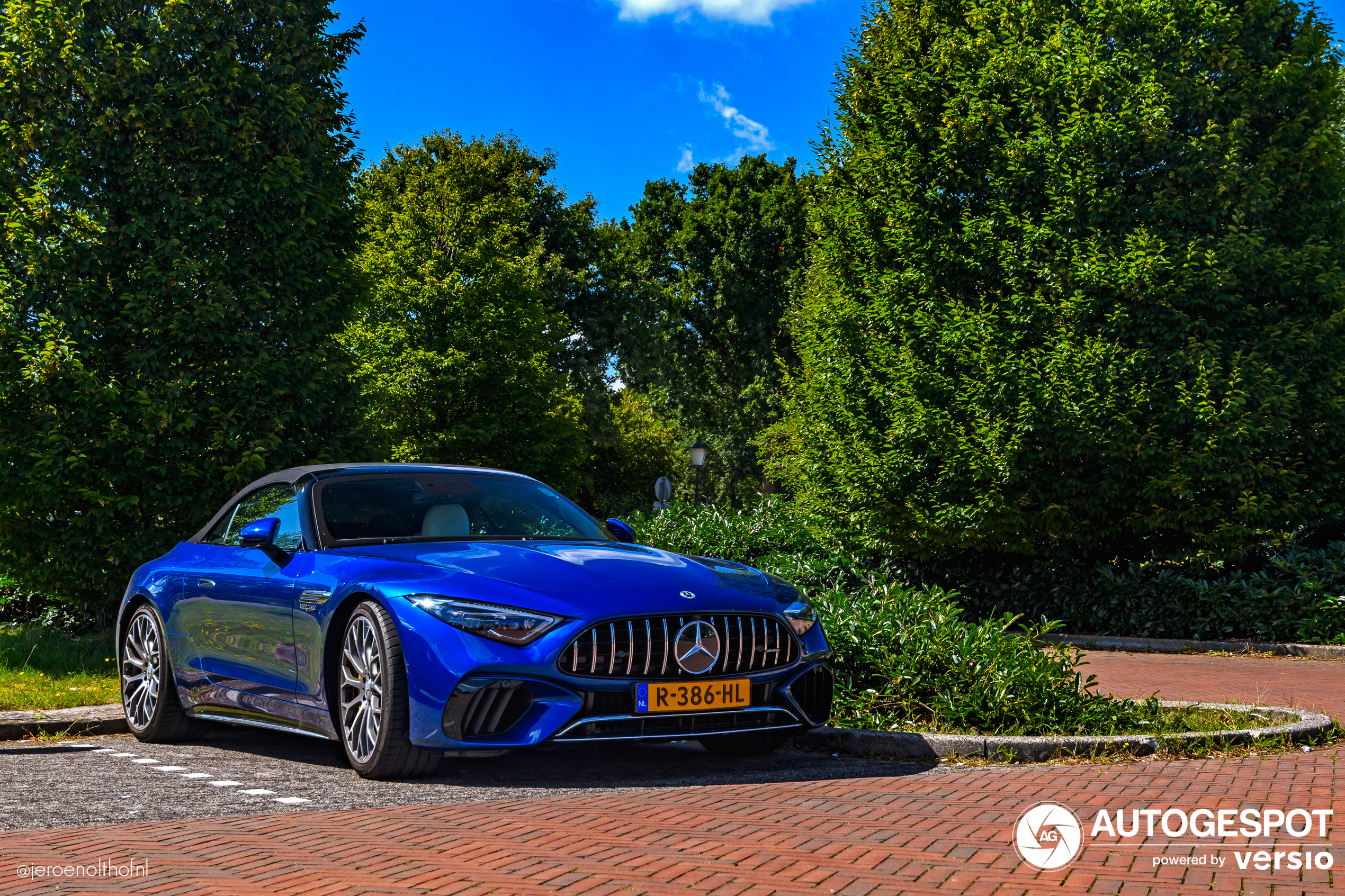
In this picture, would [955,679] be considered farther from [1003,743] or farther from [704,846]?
[704,846]

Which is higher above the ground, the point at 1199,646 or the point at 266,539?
the point at 266,539

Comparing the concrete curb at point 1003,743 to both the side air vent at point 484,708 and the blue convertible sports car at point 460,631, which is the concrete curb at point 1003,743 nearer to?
the blue convertible sports car at point 460,631

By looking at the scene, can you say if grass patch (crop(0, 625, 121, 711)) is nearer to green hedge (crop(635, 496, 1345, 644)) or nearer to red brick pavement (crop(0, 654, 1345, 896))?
red brick pavement (crop(0, 654, 1345, 896))

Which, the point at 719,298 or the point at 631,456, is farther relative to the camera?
the point at 631,456

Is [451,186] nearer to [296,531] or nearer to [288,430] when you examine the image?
[288,430]

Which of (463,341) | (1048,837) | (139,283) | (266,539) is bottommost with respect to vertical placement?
(1048,837)

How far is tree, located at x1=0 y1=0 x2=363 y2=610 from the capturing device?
1204 cm

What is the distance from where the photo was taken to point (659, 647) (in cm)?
612

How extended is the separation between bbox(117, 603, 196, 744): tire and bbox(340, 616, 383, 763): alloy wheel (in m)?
2.03

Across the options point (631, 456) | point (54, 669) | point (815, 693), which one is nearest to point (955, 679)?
point (815, 693)

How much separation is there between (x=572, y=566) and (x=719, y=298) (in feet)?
127

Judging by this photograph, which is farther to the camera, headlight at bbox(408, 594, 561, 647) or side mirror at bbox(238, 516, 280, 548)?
side mirror at bbox(238, 516, 280, 548)

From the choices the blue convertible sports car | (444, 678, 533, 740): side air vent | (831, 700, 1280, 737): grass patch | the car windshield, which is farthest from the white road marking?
(831, 700, 1280, 737): grass patch

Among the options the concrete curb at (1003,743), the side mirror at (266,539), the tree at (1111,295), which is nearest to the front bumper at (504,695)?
the side mirror at (266,539)
